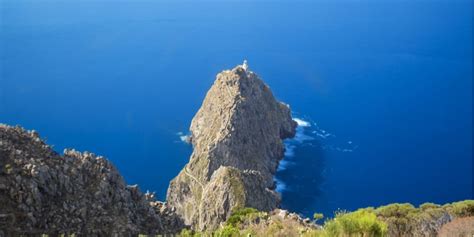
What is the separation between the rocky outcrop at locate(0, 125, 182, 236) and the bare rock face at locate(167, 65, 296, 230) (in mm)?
35507

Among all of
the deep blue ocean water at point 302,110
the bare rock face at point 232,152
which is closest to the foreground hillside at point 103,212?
the bare rock face at point 232,152

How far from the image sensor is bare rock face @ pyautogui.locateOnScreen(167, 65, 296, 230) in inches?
2742

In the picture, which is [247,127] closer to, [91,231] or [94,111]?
[94,111]

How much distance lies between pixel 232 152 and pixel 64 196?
238 ft

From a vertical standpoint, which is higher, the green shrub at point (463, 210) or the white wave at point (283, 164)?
the white wave at point (283, 164)

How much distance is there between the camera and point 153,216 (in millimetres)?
29547

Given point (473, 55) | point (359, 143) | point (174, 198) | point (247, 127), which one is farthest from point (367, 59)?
point (174, 198)

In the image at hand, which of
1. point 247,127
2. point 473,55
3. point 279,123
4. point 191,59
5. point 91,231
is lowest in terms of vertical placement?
point 91,231

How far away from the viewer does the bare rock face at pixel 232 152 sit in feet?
228

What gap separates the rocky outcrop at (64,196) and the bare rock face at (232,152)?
3551cm

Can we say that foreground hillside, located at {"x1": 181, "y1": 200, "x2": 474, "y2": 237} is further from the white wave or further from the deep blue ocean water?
the white wave

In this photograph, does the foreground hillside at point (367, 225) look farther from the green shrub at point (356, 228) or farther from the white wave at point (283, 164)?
the white wave at point (283, 164)

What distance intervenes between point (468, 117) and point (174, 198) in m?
86.0

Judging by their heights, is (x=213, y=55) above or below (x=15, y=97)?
above
